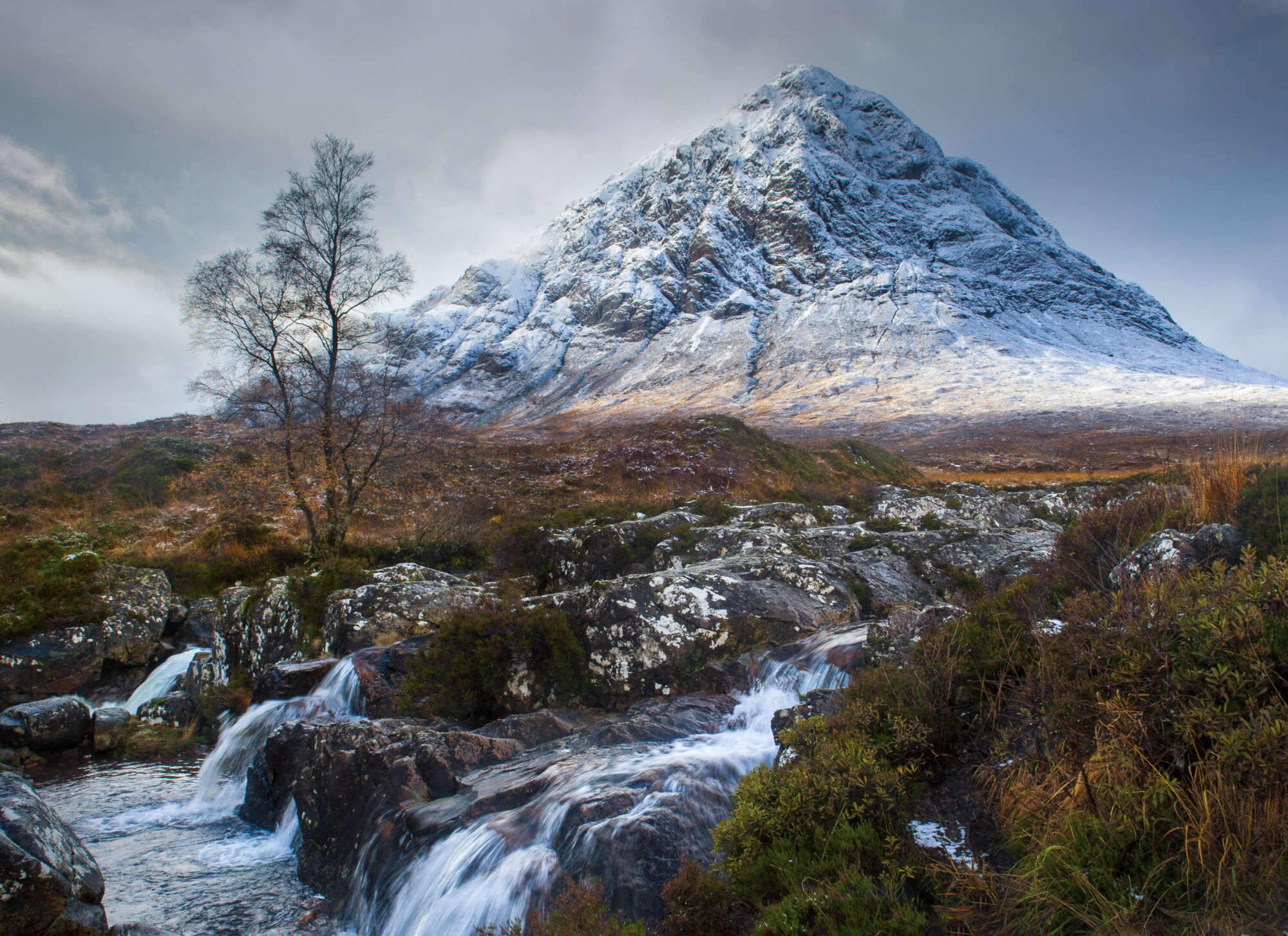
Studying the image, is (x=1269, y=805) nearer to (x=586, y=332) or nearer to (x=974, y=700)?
(x=974, y=700)

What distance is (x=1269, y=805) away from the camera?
2652 mm

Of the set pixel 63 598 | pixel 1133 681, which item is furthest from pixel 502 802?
pixel 63 598

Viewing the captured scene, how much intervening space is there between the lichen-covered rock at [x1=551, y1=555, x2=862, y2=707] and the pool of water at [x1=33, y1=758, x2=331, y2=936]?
3953 millimetres

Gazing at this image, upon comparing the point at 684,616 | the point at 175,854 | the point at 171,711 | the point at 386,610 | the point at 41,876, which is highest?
the point at 684,616

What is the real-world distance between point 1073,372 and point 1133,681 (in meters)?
98.1

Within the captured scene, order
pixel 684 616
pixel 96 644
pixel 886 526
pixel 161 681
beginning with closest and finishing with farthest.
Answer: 1. pixel 684 616
2. pixel 96 644
3. pixel 161 681
4. pixel 886 526

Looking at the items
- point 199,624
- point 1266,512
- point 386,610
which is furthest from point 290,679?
point 1266,512

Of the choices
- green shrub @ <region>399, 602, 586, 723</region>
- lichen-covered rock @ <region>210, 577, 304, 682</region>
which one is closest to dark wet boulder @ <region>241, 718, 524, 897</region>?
green shrub @ <region>399, 602, 586, 723</region>

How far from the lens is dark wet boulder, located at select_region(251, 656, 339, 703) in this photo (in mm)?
9102

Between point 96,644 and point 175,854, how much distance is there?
6642mm

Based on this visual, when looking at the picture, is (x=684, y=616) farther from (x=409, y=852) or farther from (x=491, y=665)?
(x=409, y=852)

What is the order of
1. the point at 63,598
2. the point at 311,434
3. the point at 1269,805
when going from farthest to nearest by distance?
the point at 311,434
the point at 63,598
the point at 1269,805

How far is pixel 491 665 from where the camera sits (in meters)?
7.79

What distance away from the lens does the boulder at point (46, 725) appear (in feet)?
28.2
